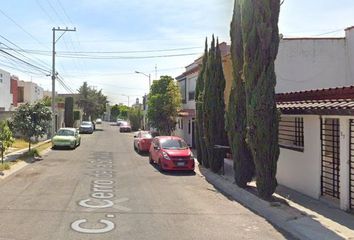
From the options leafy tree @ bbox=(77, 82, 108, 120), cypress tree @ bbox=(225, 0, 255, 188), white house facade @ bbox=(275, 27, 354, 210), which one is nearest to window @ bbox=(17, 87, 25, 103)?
leafy tree @ bbox=(77, 82, 108, 120)

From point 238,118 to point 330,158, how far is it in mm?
3351

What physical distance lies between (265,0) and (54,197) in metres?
8.05

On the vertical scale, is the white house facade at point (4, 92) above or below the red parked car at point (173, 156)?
above

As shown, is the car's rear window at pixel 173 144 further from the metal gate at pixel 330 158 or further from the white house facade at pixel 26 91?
the white house facade at pixel 26 91

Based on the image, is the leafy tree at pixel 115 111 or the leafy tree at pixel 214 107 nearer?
the leafy tree at pixel 214 107

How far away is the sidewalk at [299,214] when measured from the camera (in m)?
9.16

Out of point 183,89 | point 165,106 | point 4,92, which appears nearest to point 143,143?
point 165,106

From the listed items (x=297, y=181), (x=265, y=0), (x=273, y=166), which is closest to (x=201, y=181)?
Result: (x=297, y=181)

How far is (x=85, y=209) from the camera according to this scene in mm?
11250

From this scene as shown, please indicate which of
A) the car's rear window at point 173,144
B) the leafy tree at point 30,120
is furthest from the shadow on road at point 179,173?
the leafy tree at point 30,120

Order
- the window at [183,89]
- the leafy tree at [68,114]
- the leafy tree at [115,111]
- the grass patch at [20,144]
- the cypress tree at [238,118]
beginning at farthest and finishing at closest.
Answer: the leafy tree at [115,111] → the leafy tree at [68,114] → the window at [183,89] → the grass patch at [20,144] → the cypress tree at [238,118]

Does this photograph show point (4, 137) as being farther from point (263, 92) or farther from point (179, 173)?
point (263, 92)

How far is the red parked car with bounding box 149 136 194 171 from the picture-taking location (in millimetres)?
19750

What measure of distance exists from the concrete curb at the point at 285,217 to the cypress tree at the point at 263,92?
0.60 metres
